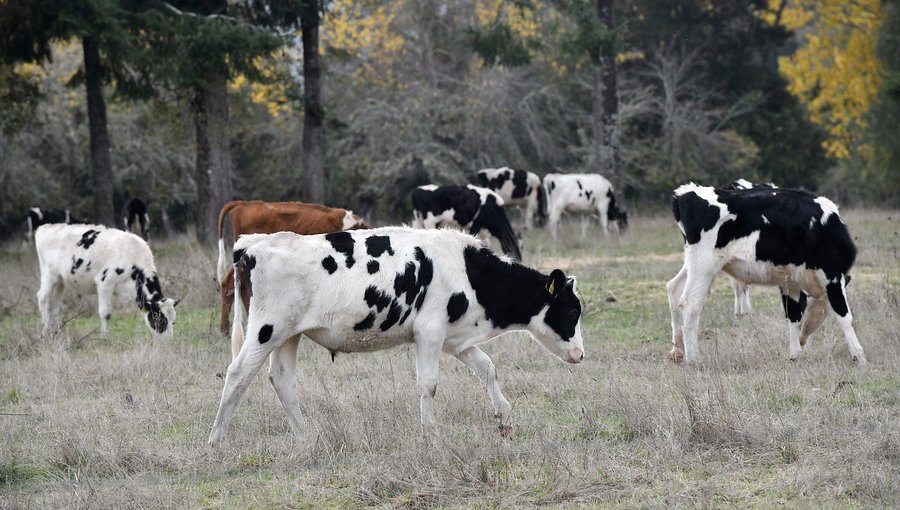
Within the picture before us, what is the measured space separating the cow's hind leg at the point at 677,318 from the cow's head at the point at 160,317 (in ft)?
21.0

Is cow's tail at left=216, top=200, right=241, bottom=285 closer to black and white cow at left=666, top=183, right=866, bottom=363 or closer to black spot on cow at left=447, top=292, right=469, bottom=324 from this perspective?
black and white cow at left=666, top=183, right=866, bottom=363

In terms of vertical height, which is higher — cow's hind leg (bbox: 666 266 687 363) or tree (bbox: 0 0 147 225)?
tree (bbox: 0 0 147 225)

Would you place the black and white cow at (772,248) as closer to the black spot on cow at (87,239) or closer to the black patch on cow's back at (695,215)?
the black patch on cow's back at (695,215)

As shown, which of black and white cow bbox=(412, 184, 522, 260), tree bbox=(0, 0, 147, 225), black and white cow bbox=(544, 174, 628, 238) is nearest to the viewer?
tree bbox=(0, 0, 147, 225)

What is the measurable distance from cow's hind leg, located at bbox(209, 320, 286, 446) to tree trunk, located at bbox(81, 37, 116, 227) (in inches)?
727

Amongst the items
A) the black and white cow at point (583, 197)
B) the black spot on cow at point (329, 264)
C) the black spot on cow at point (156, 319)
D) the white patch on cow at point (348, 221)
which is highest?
the black spot on cow at point (329, 264)

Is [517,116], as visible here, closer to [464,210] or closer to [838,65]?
[838,65]

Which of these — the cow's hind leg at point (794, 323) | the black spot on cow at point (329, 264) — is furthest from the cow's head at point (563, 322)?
the cow's hind leg at point (794, 323)

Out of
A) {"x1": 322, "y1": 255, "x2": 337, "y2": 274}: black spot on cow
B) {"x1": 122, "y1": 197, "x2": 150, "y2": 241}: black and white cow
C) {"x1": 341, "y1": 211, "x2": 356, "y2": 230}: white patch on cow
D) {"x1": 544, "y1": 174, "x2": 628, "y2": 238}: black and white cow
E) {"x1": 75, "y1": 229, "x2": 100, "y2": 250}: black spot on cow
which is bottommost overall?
{"x1": 122, "y1": 197, "x2": 150, "y2": 241}: black and white cow

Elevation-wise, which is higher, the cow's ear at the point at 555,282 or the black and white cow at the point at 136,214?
the cow's ear at the point at 555,282

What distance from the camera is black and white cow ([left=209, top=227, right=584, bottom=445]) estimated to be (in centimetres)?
831

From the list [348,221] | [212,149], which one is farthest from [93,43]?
[348,221]

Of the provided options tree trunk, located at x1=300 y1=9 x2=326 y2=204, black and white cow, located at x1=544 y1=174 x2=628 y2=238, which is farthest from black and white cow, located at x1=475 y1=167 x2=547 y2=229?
tree trunk, located at x1=300 y1=9 x2=326 y2=204

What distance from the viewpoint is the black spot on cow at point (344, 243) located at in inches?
338
